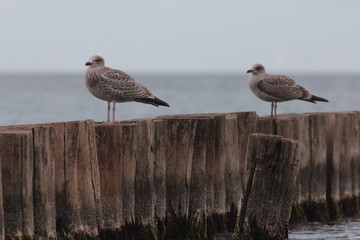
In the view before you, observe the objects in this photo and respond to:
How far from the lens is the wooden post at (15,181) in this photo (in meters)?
8.31

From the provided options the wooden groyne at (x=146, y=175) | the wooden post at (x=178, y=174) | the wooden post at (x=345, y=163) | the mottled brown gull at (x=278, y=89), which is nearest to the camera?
the wooden groyne at (x=146, y=175)

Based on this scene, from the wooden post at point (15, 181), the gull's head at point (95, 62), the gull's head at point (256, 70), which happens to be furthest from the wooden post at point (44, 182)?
the gull's head at point (256, 70)

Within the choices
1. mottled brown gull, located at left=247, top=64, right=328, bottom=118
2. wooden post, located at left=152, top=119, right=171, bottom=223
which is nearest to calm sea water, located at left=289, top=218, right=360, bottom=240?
wooden post, located at left=152, top=119, right=171, bottom=223

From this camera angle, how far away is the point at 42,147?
8.54 m

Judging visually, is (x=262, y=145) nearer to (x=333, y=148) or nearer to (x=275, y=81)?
(x=333, y=148)

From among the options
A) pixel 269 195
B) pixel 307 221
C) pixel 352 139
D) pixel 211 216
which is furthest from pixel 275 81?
pixel 269 195

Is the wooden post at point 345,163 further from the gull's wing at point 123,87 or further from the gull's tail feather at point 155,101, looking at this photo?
the gull's wing at point 123,87

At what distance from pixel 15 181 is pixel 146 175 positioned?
208cm

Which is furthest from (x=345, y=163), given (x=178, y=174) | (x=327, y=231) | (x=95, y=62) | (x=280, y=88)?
(x=95, y=62)

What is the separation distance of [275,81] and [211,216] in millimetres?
4731

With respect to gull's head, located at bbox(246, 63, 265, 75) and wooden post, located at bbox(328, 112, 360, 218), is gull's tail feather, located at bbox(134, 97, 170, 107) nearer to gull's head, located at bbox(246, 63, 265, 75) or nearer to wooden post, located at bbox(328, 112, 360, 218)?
wooden post, located at bbox(328, 112, 360, 218)

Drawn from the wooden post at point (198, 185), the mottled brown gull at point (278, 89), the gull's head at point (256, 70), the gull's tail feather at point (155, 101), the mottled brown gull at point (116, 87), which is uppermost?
the gull's head at point (256, 70)

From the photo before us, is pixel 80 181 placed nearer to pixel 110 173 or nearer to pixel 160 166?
pixel 110 173

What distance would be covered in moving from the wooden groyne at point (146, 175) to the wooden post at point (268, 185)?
124 millimetres
